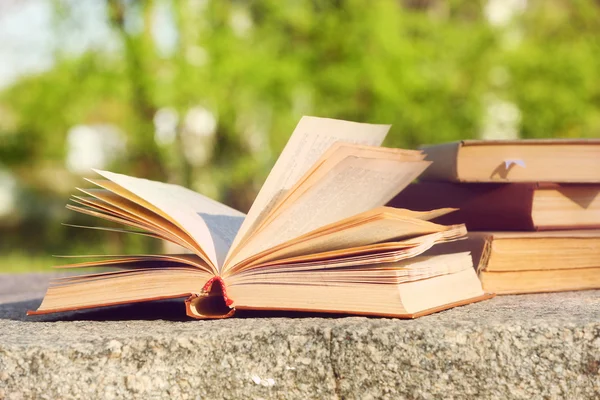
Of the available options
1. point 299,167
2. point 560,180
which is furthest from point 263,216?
point 560,180

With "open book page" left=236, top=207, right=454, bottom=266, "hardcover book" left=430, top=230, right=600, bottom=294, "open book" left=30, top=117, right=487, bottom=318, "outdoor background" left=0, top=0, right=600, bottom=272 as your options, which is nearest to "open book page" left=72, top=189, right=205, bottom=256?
"open book" left=30, top=117, right=487, bottom=318

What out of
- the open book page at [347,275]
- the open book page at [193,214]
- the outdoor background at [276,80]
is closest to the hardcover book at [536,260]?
the open book page at [347,275]

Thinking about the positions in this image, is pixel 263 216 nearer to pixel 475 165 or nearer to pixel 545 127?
pixel 475 165

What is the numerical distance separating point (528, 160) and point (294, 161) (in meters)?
0.56

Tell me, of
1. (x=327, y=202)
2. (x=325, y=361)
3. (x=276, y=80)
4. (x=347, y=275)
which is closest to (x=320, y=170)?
(x=327, y=202)

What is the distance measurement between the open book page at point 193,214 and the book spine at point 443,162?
45 cm

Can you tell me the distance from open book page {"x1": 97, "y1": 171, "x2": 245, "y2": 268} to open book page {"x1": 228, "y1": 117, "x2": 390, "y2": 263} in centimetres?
7

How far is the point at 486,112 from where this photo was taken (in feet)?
21.2

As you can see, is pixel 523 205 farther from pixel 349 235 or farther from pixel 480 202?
pixel 349 235

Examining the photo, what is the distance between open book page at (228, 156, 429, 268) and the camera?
47.7 inches

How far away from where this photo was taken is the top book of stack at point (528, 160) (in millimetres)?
1547

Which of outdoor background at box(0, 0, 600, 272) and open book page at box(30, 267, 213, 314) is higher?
outdoor background at box(0, 0, 600, 272)

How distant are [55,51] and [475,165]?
5.29m

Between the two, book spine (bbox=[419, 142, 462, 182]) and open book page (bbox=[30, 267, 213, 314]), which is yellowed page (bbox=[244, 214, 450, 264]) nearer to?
open book page (bbox=[30, 267, 213, 314])
